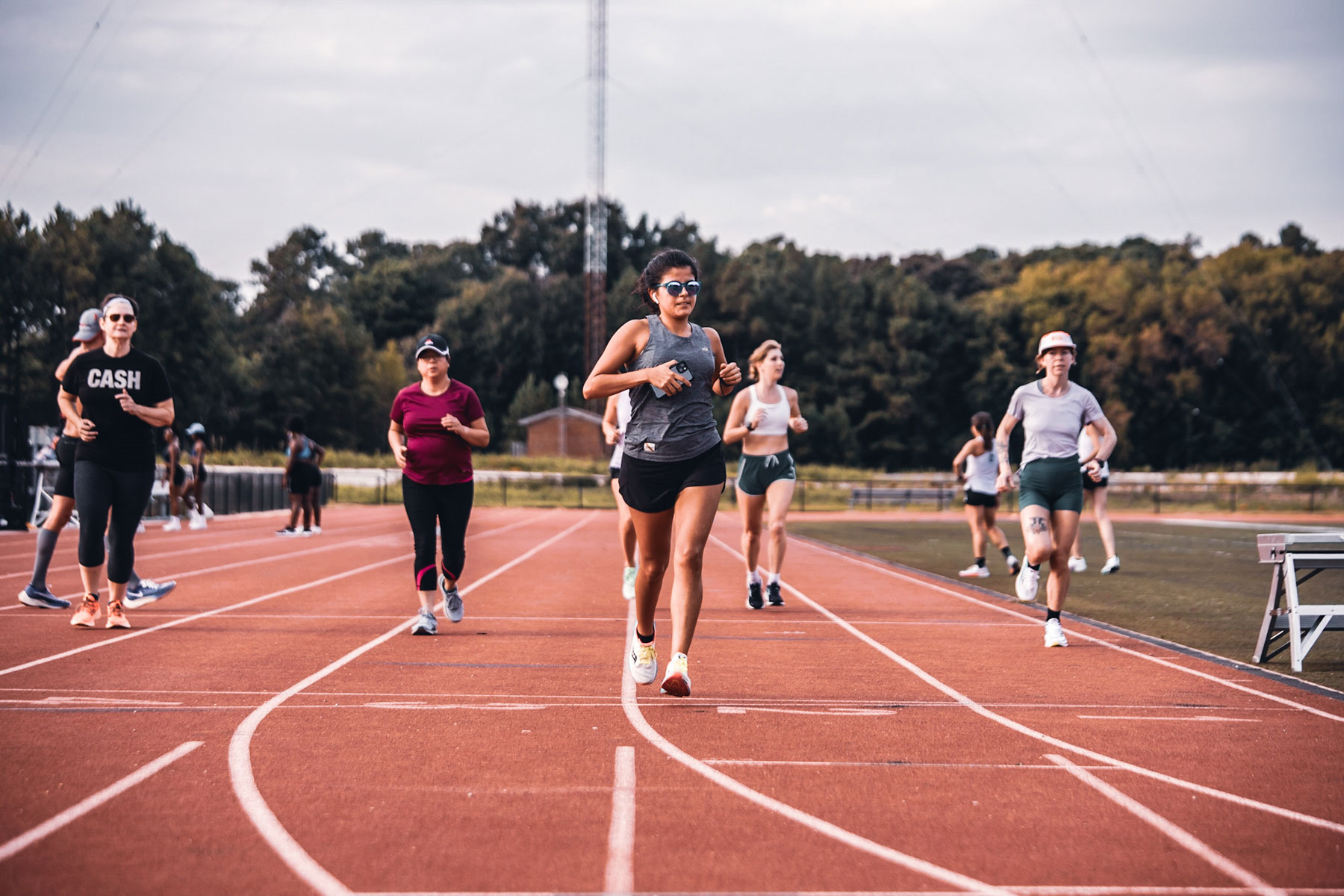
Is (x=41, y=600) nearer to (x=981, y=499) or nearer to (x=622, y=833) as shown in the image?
(x=622, y=833)

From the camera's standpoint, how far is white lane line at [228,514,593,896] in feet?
11.0

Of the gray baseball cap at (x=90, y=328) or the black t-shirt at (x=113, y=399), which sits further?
the gray baseball cap at (x=90, y=328)

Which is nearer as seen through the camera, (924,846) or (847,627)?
(924,846)

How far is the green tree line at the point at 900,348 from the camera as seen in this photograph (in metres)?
65.2

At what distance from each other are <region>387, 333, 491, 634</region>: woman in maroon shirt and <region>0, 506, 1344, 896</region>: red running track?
665 millimetres

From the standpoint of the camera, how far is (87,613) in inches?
323

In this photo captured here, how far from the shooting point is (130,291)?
169 feet

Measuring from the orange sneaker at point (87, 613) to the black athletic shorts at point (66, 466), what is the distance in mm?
846

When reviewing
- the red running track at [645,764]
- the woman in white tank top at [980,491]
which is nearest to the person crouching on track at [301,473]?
the woman in white tank top at [980,491]

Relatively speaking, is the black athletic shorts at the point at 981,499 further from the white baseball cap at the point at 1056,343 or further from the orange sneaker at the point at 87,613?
the orange sneaker at the point at 87,613

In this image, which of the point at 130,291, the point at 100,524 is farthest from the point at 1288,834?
the point at 130,291

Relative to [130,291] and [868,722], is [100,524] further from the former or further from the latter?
[130,291]

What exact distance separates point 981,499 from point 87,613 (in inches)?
361

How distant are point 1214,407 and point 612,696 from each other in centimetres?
6955
